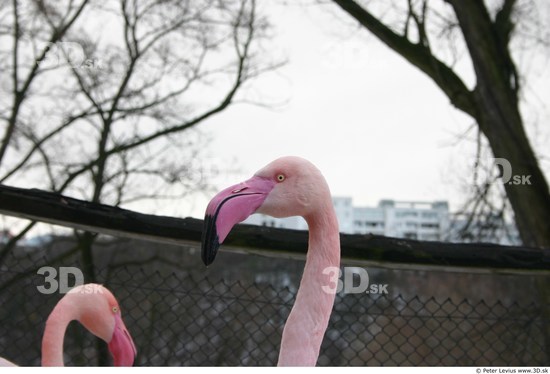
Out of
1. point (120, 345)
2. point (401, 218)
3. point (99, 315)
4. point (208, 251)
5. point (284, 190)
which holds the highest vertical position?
point (401, 218)

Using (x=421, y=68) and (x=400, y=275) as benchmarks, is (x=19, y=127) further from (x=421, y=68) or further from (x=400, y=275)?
(x=400, y=275)

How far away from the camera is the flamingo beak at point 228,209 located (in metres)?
1.19

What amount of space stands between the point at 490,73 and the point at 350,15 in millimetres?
1231

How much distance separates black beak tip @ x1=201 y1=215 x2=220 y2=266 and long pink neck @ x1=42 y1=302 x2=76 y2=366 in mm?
1162

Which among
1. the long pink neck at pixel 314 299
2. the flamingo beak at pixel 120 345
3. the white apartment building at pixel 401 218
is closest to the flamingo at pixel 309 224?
the long pink neck at pixel 314 299

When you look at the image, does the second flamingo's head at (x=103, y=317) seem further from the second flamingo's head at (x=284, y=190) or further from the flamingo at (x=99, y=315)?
the second flamingo's head at (x=284, y=190)

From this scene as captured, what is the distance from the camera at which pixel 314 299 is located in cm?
136

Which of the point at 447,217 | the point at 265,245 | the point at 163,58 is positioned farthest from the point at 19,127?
the point at 265,245

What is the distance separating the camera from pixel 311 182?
53.1 inches

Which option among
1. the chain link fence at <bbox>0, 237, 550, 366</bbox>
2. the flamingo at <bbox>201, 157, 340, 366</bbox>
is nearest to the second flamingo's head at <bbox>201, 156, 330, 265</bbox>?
the flamingo at <bbox>201, 157, 340, 366</bbox>

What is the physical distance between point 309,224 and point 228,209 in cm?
24

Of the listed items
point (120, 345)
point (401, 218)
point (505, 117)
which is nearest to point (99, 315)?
point (120, 345)

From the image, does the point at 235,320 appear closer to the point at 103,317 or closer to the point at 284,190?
the point at 103,317

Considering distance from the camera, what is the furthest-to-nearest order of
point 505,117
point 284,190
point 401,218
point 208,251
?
point 401,218 → point 505,117 → point 284,190 → point 208,251
